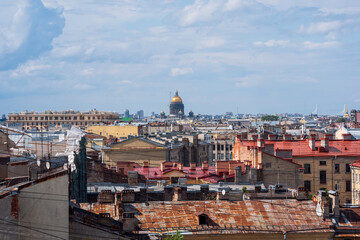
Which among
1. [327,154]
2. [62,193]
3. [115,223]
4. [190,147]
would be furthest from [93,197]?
[190,147]

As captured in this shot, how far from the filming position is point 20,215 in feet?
50.8

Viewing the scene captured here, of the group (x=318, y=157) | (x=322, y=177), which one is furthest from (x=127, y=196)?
(x=318, y=157)

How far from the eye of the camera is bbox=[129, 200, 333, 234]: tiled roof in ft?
81.8

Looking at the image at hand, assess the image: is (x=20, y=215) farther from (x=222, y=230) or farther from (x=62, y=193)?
(x=222, y=230)

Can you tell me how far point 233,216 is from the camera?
25.8 metres

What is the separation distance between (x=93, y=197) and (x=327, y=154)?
26077mm

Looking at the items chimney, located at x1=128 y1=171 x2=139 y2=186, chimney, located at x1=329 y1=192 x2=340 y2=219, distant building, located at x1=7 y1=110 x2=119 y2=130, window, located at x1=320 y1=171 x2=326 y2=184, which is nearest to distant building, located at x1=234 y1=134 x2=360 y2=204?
window, located at x1=320 y1=171 x2=326 y2=184

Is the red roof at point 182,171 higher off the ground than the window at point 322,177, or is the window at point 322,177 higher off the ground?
the red roof at point 182,171

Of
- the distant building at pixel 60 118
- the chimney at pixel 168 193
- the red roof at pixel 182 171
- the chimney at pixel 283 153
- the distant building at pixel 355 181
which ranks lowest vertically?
the distant building at pixel 355 181

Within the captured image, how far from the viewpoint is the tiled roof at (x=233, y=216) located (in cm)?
2493

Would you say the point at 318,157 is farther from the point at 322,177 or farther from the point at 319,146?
the point at 319,146

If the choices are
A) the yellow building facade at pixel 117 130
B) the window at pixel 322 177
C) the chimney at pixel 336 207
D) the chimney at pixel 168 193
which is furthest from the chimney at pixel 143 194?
the yellow building facade at pixel 117 130

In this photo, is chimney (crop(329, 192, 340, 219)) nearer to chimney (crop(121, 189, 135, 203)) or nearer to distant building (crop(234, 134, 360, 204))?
chimney (crop(121, 189, 135, 203))

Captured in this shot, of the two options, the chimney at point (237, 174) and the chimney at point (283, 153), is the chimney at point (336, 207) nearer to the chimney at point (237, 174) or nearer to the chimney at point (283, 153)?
the chimney at point (237, 174)
